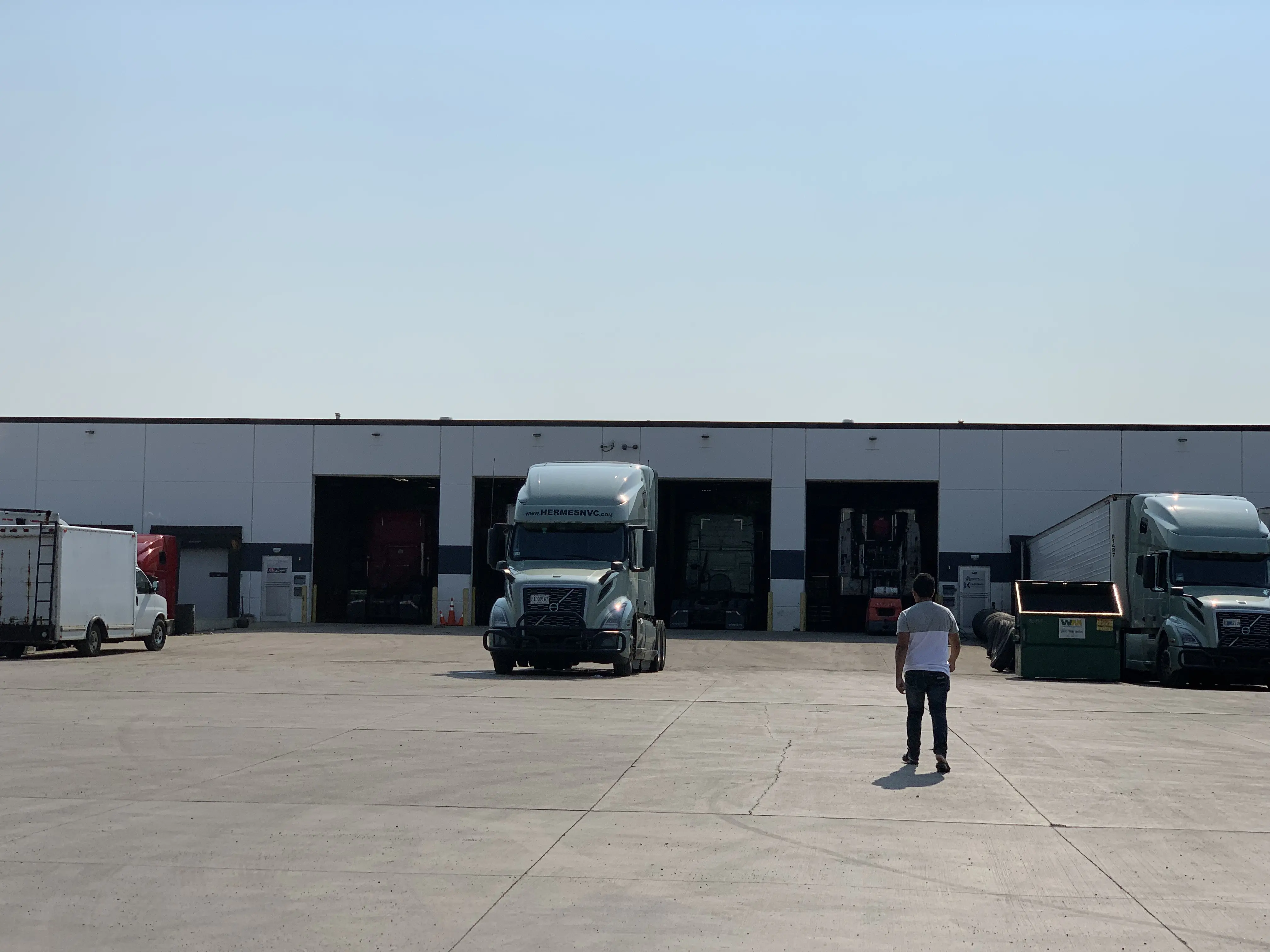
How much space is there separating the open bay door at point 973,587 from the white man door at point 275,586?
2311 cm

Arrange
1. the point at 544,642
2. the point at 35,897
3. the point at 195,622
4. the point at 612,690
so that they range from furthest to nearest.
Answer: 1. the point at 195,622
2. the point at 544,642
3. the point at 612,690
4. the point at 35,897

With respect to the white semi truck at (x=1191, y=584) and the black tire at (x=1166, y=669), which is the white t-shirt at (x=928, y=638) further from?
the black tire at (x=1166, y=669)

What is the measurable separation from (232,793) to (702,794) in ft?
11.7

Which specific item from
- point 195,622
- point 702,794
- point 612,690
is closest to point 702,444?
point 195,622

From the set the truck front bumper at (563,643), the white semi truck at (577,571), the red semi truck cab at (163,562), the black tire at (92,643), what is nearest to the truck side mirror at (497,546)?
the white semi truck at (577,571)

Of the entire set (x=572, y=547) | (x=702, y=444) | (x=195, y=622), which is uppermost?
(x=702, y=444)

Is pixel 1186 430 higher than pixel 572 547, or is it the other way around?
pixel 1186 430

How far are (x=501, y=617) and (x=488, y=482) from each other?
2424cm

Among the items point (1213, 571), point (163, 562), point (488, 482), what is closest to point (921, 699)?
point (1213, 571)

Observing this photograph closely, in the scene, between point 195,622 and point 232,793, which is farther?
point 195,622

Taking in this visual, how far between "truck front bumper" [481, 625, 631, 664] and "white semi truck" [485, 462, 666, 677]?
0.02 meters

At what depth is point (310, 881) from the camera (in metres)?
7.16

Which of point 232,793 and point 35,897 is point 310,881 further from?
point 232,793

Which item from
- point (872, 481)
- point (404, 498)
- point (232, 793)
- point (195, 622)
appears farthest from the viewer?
point (404, 498)
